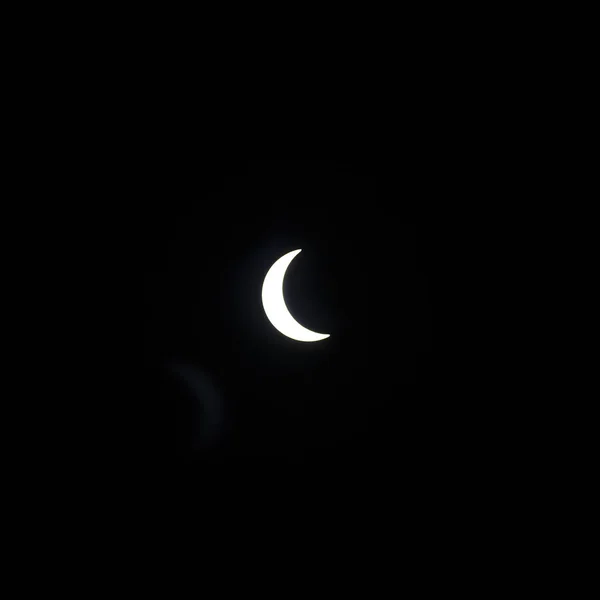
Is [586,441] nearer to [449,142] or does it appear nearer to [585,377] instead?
[585,377]

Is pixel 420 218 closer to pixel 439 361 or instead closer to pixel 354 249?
pixel 354 249

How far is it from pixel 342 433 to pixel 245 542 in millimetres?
947

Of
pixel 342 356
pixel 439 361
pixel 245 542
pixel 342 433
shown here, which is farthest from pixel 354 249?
pixel 245 542

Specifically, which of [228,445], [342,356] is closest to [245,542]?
[228,445]

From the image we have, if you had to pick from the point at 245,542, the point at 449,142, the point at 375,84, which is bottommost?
the point at 245,542

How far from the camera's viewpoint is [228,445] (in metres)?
3.12

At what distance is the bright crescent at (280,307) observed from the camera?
2928 millimetres

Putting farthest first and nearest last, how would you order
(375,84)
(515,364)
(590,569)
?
(515,364) → (590,569) → (375,84)

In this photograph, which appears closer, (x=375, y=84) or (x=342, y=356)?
(x=375, y=84)

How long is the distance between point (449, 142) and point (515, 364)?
1.41 m

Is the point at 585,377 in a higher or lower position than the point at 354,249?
lower

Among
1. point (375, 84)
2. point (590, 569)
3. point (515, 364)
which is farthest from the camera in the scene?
point (515, 364)

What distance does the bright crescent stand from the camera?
2928mm

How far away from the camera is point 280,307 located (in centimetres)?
295
